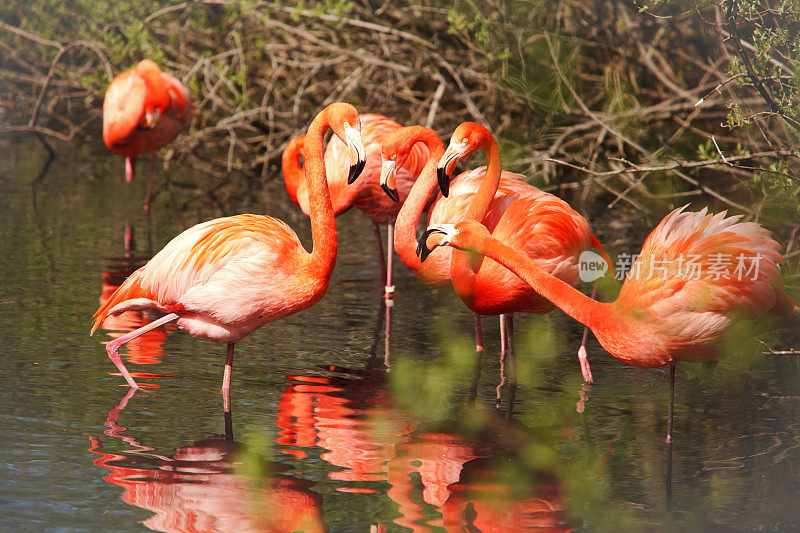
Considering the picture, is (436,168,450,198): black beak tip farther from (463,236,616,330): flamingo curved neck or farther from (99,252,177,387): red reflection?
(99,252,177,387): red reflection

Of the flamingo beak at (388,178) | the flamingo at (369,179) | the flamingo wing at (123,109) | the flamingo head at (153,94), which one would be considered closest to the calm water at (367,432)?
the flamingo at (369,179)

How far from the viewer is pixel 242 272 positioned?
3527 millimetres

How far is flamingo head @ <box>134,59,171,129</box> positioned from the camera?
765 cm

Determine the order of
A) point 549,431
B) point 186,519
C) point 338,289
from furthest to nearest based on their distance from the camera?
1. point 338,289
2. point 549,431
3. point 186,519

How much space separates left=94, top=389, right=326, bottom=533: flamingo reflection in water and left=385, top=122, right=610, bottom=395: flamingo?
49.8 inches

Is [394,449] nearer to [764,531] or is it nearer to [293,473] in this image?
[293,473]

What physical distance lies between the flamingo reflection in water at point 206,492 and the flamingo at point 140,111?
4.75m

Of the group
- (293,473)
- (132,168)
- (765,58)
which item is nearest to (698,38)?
(765,58)

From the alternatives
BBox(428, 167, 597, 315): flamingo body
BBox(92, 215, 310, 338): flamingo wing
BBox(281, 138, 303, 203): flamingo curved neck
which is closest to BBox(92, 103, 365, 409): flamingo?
BBox(92, 215, 310, 338): flamingo wing

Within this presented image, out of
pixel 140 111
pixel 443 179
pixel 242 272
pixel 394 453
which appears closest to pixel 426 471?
pixel 394 453

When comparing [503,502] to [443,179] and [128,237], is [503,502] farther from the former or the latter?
[128,237]

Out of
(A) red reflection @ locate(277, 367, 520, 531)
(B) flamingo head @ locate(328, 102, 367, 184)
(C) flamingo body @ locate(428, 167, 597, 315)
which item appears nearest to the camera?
(A) red reflection @ locate(277, 367, 520, 531)

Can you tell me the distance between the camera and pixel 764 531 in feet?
9.09

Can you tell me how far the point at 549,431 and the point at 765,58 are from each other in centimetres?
220
